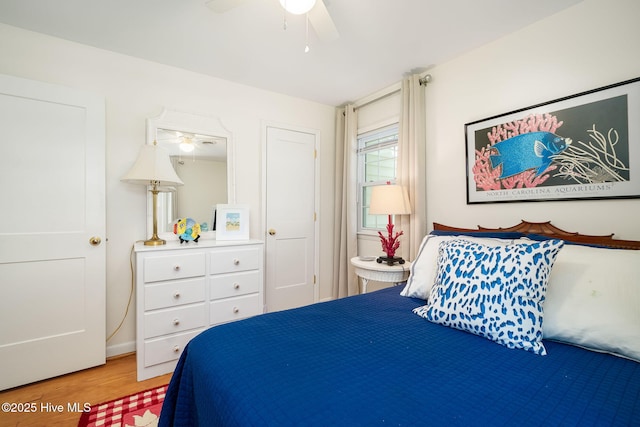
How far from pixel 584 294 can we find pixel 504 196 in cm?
107

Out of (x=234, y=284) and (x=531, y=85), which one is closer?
(x=531, y=85)

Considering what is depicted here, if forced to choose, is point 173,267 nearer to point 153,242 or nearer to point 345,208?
point 153,242

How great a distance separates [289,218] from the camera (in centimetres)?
318

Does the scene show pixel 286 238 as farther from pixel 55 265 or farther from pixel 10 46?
pixel 10 46

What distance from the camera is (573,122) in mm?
1729

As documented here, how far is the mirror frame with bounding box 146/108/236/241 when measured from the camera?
2432 mm

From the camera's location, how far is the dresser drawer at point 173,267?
2.02 metres

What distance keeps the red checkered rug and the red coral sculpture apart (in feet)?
8.68

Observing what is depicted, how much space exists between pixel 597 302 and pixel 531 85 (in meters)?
1.53

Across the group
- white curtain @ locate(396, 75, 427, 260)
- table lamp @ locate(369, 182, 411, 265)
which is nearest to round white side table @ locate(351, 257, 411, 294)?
table lamp @ locate(369, 182, 411, 265)

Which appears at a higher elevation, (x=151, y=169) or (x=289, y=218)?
(x=151, y=169)

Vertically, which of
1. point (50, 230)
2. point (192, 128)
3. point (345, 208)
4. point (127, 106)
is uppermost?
point (127, 106)

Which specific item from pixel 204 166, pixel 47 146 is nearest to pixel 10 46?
pixel 47 146

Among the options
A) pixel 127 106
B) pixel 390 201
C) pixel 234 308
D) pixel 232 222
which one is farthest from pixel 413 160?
pixel 127 106
